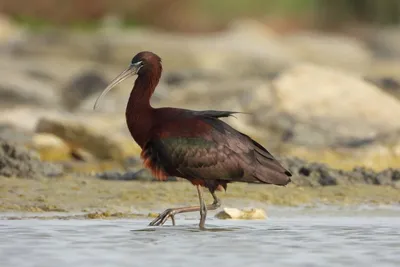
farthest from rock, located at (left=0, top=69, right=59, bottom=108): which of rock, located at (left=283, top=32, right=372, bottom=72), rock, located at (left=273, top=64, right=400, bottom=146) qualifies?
rock, located at (left=283, top=32, right=372, bottom=72)

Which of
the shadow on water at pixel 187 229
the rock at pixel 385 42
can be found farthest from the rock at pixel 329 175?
the rock at pixel 385 42

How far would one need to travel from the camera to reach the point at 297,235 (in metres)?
9.35

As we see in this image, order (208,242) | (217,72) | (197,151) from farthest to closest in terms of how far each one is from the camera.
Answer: (217,72) → (197,151) → (208,242)

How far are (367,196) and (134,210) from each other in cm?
223

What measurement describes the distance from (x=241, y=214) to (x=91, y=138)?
476cm

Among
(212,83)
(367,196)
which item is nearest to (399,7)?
(212,83)

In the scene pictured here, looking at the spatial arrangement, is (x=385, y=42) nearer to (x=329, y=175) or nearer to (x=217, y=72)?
(x=217, y=72)

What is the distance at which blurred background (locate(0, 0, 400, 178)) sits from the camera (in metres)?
15.1

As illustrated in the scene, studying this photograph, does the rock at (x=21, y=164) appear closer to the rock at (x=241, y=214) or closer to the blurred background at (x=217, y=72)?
the blurred background at (x=217, y=72)

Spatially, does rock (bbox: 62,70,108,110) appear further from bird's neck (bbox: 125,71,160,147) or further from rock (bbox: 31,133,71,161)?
bird's neck (bbox: 125,71,160,147)

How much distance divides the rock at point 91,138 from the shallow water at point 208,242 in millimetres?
4336

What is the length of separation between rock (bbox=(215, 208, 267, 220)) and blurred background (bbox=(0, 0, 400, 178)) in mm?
3739

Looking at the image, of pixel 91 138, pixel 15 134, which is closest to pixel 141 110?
pixel 91 138

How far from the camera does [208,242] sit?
8.94m
